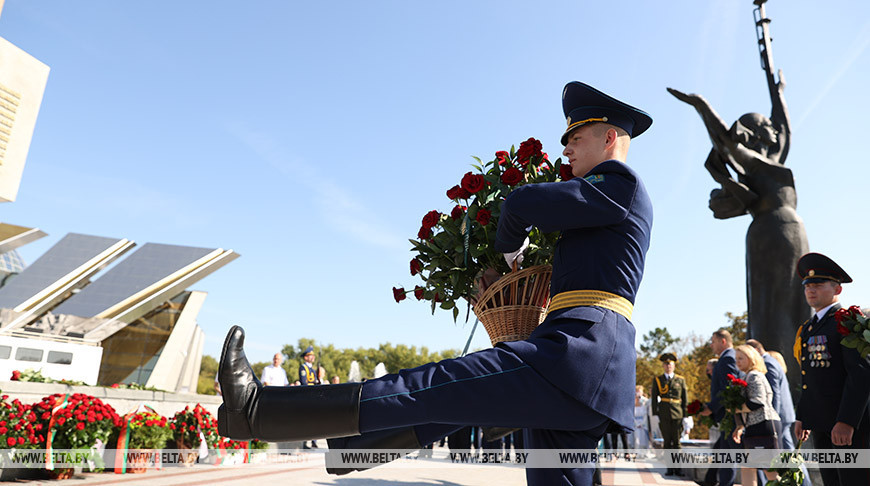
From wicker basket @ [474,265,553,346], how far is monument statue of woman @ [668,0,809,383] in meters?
10.6

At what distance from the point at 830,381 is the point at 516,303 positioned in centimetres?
324

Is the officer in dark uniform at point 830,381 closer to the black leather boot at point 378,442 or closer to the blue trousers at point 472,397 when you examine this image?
the blue trousers at point 472,397

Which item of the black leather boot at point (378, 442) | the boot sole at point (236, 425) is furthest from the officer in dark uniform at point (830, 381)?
the boot sole at point (236, 425)

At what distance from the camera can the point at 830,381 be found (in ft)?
13.5

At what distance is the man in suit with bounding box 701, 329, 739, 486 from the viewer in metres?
6.08

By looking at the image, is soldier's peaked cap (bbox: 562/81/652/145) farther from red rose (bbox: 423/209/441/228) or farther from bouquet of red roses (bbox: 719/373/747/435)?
bouquet of red roses (bbox: 719/373/747/435)

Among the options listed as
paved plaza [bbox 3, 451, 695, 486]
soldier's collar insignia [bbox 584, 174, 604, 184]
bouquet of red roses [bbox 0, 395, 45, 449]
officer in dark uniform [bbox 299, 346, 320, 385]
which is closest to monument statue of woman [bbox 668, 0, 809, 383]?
paved plaza [bbox 3, 451, 695, 486]

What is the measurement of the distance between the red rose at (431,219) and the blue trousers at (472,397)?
892mm

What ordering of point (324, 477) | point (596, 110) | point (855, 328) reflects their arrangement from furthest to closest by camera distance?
point (324, 477) < point (855, 328) < point (596, 110)

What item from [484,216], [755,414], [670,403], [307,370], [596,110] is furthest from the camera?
[307,370]

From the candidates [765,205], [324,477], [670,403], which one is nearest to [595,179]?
[324,477]

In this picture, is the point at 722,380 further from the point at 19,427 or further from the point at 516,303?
the point at 19,427

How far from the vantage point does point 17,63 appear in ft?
47.2

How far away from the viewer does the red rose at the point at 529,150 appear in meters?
2.57
